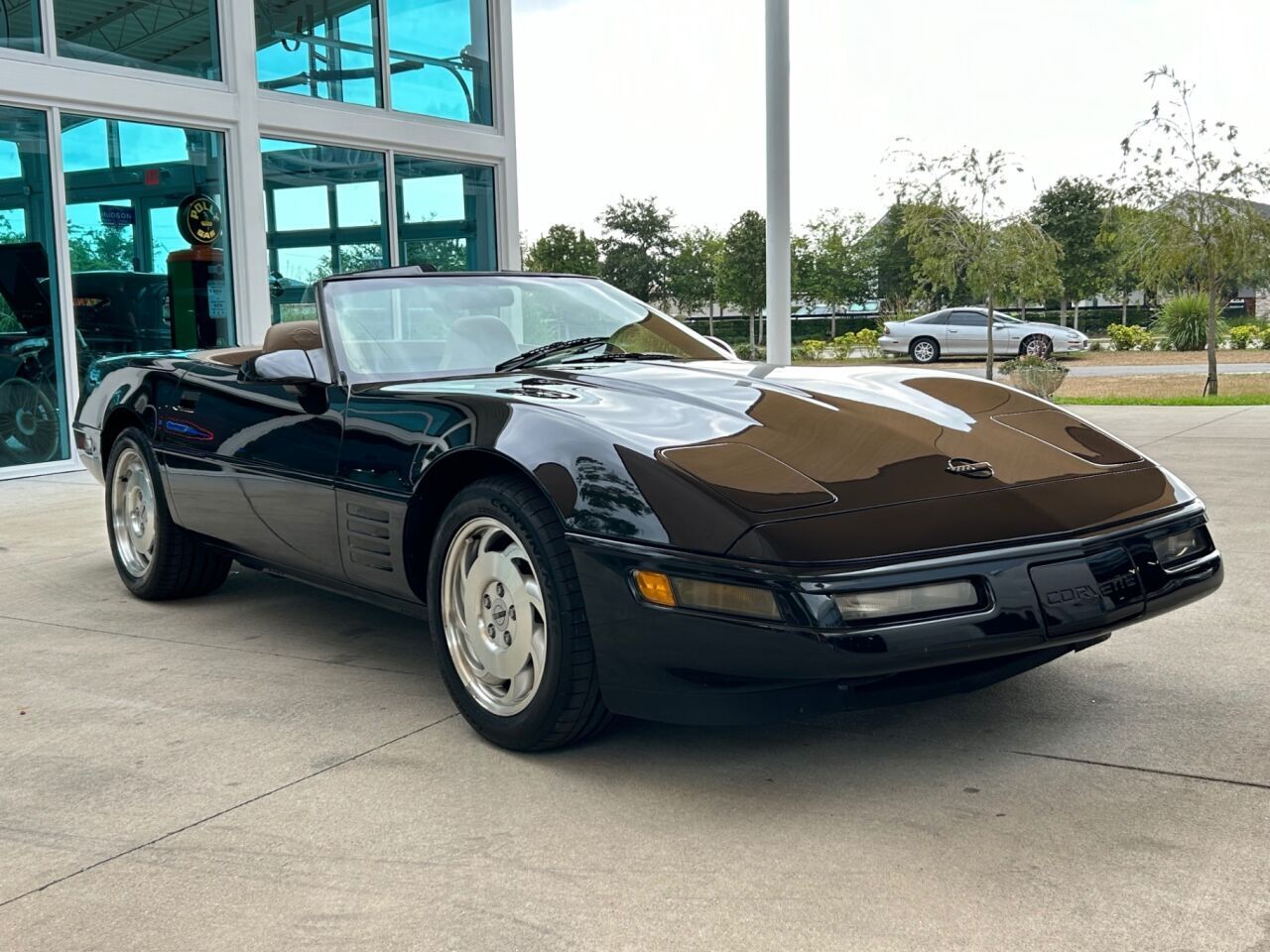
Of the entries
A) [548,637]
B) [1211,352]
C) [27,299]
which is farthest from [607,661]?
[1211,352]

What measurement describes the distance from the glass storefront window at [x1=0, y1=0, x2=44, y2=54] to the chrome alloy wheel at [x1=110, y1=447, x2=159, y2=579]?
18.4ft

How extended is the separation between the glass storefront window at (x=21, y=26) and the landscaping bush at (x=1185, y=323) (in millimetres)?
26385

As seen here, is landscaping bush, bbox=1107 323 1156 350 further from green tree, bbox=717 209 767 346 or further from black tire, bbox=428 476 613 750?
black tire, bbox=428 476 613 750

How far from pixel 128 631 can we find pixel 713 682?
2.63 m

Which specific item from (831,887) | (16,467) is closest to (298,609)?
(831,887)

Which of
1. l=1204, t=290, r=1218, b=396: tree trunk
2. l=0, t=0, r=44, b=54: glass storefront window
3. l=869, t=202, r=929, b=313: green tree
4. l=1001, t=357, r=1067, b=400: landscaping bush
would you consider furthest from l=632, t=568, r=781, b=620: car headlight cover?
l=869, t=202, r=929, b=313: green tree

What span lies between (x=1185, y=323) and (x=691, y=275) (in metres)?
26.6

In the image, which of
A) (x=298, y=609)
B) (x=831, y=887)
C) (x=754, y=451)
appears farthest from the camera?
(x=298, y=609)

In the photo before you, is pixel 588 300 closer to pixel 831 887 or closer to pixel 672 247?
pixel 831 887

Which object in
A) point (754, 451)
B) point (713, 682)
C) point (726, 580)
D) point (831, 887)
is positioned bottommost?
point (831, 887)

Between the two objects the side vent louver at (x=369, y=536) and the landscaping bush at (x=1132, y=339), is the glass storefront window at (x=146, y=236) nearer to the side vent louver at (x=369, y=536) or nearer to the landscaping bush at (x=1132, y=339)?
the side vent louver at (x=369, y=536)

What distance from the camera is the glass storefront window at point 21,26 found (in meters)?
8.98

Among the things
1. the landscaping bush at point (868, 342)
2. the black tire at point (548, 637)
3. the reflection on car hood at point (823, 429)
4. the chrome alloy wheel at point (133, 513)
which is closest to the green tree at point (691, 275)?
Result: the landscaping bush at point (868, 342)

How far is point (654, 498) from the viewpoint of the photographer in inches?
105
